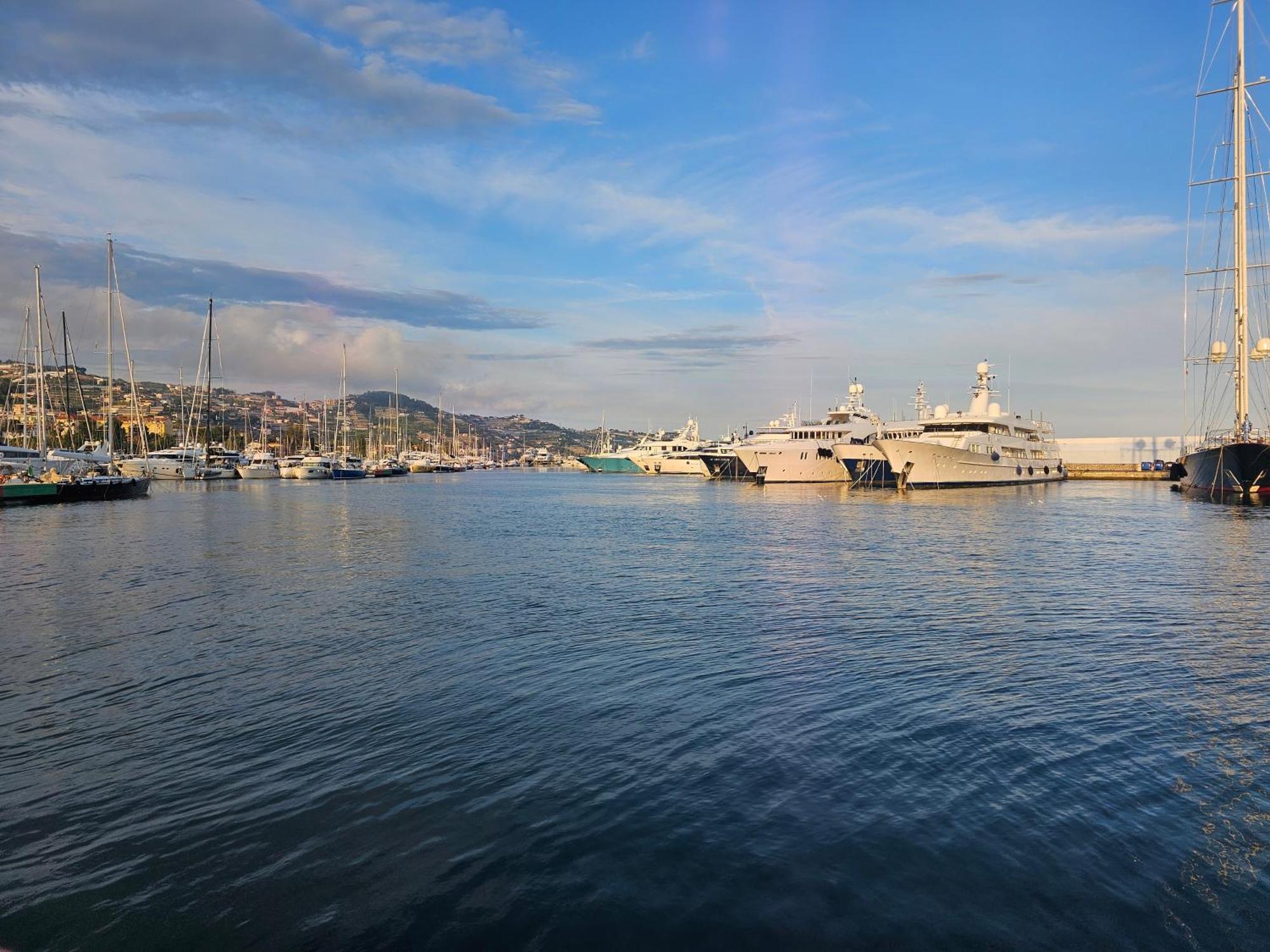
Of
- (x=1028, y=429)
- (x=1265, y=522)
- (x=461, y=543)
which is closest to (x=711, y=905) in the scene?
(x=461, y=543)

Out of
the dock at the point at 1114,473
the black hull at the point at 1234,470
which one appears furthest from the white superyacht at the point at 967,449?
the dock at the point at 1114,473

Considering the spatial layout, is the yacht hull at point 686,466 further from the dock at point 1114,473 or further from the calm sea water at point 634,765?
the calm sea water at point 634,765

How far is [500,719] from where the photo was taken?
13.0m

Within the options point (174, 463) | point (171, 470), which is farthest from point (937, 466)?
point (174, 463)

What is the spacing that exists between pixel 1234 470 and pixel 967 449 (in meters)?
31.5

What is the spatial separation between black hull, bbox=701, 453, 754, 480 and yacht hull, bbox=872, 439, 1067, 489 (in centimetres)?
4402

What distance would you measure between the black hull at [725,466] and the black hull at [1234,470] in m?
76.5

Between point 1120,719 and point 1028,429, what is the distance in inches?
4850

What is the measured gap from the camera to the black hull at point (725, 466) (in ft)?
487

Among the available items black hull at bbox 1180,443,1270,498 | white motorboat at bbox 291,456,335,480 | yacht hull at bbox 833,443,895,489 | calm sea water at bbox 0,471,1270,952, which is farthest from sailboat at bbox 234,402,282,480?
black hull at bbox 1180,443,1270,498

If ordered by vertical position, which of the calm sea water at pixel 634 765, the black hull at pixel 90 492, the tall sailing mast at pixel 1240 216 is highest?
the tall sailing mast at pixel 1240 216

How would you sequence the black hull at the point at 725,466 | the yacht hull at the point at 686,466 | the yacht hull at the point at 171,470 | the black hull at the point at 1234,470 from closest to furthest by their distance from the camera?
the black hull at the point at 1234,470, the yacht hull at the point at 171,470, the black hull at the point at 725,466, the yacht hull at the point at 686,466

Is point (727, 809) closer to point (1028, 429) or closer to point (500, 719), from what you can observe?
point (500, 719)

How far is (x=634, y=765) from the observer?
11.0m
